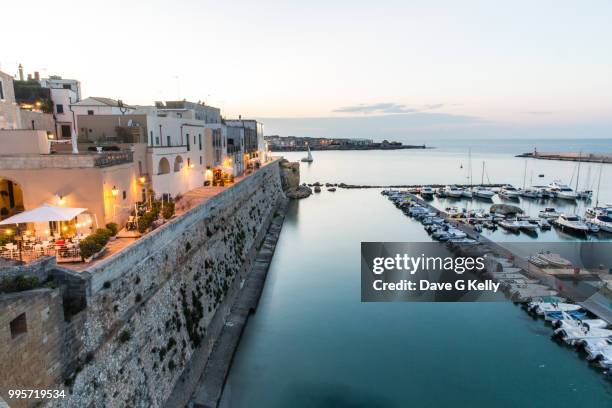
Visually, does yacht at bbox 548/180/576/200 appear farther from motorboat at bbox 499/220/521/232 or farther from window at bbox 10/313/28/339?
window at bbox 10/313/28/339

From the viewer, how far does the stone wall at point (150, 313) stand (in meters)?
7.63

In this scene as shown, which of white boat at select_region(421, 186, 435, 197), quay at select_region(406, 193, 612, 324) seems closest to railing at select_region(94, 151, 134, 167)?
quay at select_region(406, 193, 612, 324)

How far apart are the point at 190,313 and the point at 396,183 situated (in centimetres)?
6074

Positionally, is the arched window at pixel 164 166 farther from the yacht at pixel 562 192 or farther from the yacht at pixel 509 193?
the yacht at pixel 562 192

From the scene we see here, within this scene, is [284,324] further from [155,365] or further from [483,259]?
[483,259]

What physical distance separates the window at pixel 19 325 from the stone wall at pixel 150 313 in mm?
1015

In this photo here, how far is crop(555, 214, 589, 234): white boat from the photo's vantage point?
32.6m

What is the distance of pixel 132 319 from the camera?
928cm

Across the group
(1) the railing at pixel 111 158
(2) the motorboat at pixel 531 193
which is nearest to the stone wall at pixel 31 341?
(1) the railing at pixel 111 158

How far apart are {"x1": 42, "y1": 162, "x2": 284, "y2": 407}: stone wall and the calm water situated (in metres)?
2.37

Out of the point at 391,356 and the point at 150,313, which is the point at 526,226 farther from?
the point at 150,313

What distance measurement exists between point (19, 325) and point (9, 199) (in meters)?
9.37

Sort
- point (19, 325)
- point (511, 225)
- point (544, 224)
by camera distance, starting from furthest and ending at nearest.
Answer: point (544, 224) → point (511, 225) → point (19, 325)

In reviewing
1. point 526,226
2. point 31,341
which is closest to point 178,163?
→ point 31,341
